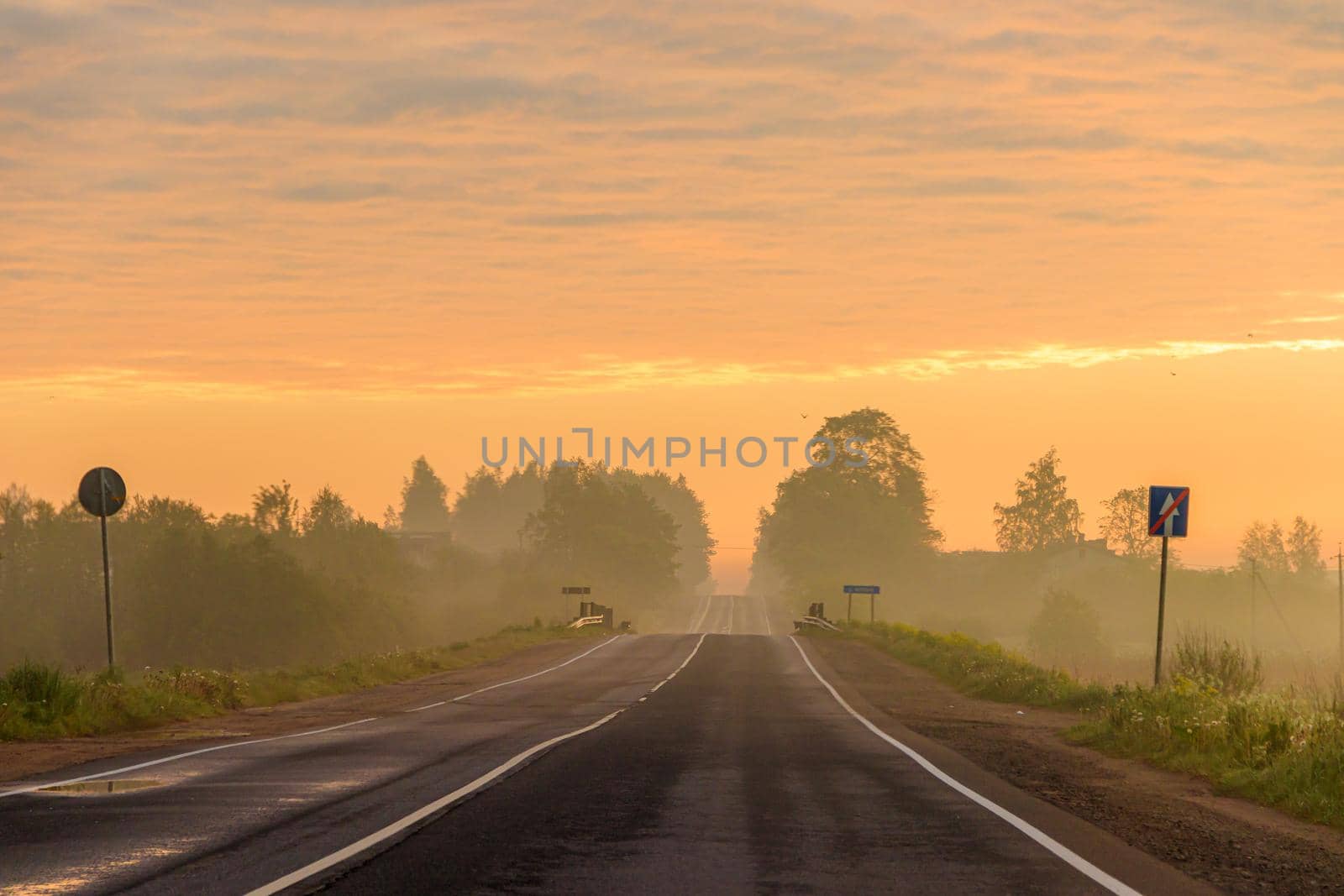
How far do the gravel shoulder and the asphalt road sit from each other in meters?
0.43

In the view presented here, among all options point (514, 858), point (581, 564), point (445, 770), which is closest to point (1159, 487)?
point (445, 770)

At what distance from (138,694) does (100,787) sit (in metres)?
8.78

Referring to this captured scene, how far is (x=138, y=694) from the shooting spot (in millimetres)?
20359

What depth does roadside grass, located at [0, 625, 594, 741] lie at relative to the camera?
58.6 feet

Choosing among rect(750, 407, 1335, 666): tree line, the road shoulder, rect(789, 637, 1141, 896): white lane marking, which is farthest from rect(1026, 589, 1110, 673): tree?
rect(789, 637, 1141, 896): white lane marking

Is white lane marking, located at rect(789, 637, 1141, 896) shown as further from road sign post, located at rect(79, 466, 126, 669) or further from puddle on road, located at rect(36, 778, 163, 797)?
Answer: road sign post, located at rect(79, 466, 126, 669)

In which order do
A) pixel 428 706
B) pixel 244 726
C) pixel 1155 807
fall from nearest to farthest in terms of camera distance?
pixel 1155 807 < pixel 244 726 < pixel 428 706

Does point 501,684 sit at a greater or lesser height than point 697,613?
greater

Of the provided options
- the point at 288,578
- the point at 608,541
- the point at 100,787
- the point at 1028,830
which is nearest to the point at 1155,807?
the point at 1028,830

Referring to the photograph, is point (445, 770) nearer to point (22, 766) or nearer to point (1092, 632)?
point (22, 766)

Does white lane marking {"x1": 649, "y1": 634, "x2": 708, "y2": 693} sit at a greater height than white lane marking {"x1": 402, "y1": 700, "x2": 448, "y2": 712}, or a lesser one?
lesser

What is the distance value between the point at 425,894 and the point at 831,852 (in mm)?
2969

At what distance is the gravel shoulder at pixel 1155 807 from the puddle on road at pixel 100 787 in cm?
849

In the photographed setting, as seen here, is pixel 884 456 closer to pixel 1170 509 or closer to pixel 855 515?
pixel 855 515
